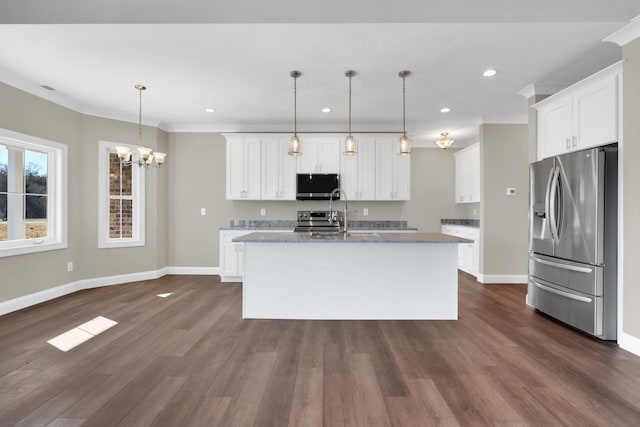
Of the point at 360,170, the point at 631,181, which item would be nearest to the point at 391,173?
the point at 360,170

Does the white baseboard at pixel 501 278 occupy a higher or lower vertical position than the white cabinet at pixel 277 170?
lower

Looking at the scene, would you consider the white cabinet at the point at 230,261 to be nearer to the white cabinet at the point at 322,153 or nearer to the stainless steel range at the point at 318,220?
the stainless steel range at the point at 318,220

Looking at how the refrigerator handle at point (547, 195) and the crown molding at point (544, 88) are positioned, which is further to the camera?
the crown molding at point (544, 88)

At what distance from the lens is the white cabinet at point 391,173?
5.24 metres

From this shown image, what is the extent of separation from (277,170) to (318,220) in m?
1.15

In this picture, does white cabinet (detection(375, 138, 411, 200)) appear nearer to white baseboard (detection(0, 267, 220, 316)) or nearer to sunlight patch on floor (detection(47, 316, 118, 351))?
white baseboard (detection(0, 267, 220, 316))

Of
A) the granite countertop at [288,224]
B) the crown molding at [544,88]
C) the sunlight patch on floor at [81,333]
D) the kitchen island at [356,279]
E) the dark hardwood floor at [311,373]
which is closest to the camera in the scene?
the dark hardwood floor at [311,373]

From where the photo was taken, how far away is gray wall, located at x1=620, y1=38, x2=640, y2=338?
2.44 meters

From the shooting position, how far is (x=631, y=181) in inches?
98.0

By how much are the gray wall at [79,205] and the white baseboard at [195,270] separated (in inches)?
9.0

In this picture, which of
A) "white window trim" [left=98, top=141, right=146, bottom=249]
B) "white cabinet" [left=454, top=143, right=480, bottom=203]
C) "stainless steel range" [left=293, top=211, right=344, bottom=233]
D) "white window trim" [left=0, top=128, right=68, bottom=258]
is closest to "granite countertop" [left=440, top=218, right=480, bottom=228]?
"white cabinet" [left=454, top=143, right=480, bottom=203]

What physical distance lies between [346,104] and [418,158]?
276cm

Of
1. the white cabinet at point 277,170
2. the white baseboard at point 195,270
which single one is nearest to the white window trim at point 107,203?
the white baseboard at point 195,270

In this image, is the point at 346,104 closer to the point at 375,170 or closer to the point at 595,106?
the point at 375,170
